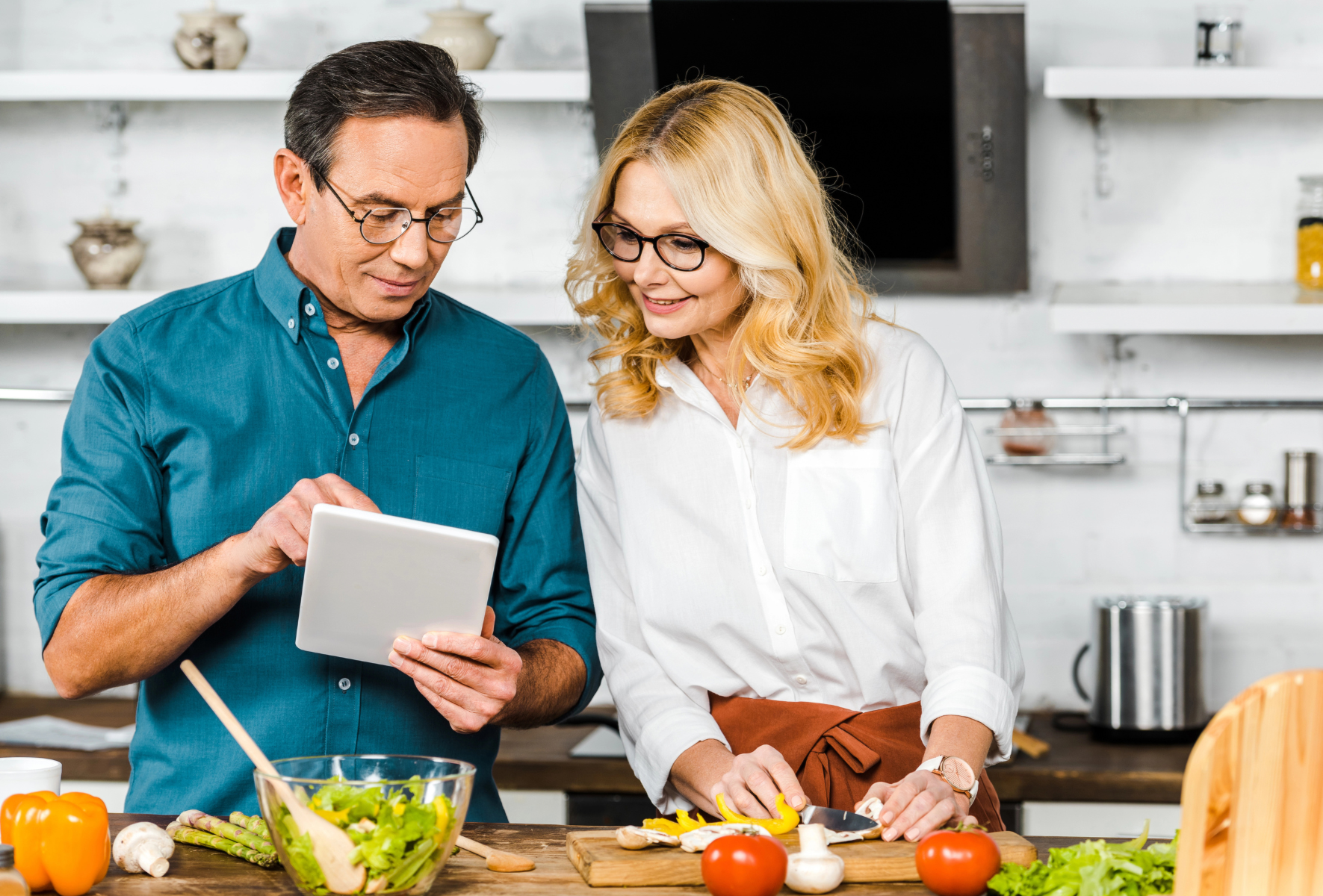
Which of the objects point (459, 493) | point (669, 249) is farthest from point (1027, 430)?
point (459, 493)

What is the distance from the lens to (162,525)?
58.1 inches

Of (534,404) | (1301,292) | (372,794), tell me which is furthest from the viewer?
(1301,292)

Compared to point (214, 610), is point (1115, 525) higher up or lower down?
lower down

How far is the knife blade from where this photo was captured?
4.04 ft

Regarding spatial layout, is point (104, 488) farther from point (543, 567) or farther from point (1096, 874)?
point (1096, 874)

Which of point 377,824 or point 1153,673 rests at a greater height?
point 377,824

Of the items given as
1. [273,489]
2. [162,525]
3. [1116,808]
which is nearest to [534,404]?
[273,489]

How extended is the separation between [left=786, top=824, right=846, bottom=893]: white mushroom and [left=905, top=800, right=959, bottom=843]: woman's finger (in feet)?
0.39

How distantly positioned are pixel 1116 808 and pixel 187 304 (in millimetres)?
1913

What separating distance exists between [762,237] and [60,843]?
1.00 metres

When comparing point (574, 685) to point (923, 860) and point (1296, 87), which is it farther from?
point (1296, 87)

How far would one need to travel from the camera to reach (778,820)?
48.3 inches

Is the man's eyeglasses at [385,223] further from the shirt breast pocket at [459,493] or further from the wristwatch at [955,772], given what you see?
the wristwatch at [955,772]

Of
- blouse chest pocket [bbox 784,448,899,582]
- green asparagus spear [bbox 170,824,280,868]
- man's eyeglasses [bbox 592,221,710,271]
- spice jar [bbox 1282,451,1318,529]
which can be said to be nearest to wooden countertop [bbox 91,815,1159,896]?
green asparagus spear [bbox 170,824,280,868]
